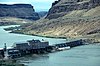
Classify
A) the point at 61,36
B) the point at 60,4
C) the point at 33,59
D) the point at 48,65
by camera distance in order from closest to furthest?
the point at 48,65, the point at 33,59, the point at 61,36, the point at 60,4

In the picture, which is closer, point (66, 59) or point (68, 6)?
point (66, 59)

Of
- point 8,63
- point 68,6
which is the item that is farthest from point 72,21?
point 8,63

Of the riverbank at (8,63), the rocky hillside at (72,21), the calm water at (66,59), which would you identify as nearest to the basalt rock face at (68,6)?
the rocky hillside at (72,21)

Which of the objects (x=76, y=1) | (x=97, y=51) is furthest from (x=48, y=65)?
(x=76, y=1)

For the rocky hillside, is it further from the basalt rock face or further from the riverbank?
the riverbank

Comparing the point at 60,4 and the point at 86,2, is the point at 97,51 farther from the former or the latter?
the point at 60,4

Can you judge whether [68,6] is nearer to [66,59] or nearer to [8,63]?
[66,59]

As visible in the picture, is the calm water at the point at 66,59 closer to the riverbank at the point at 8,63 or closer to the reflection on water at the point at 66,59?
the reflection on water at the point at 66,59
